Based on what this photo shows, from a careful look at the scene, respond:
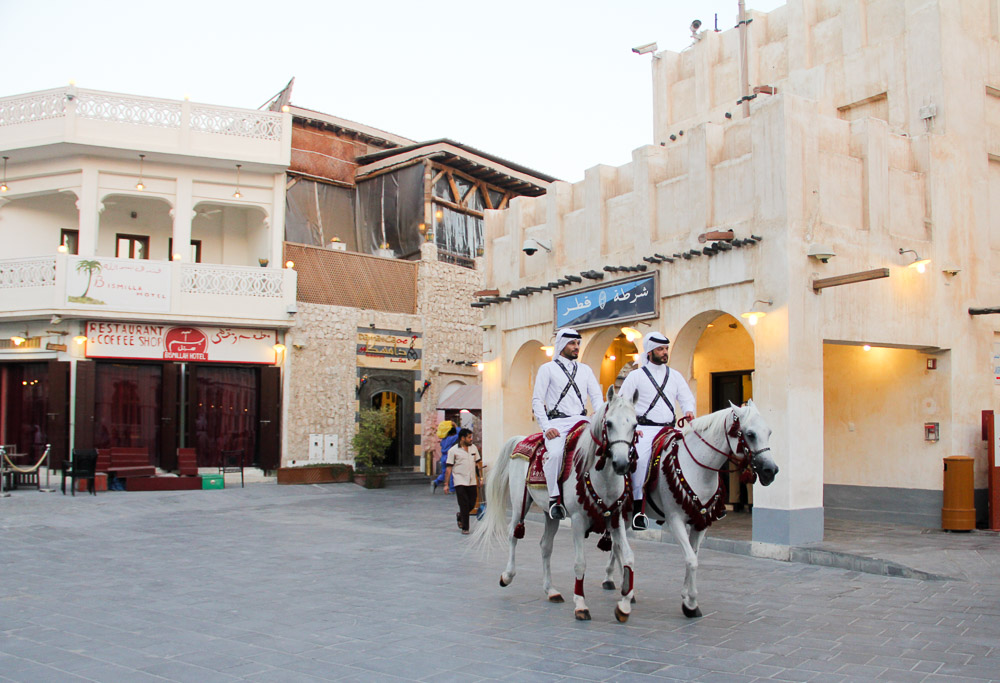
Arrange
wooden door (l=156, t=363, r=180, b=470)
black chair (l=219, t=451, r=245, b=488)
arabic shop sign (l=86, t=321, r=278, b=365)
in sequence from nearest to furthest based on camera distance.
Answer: arabic shop sign (l=86, t=321, r=278, b=365) → wooden door (l=156, t=363, r=180, b=470) → black chair (l=219, t=451, r=245, b=488)

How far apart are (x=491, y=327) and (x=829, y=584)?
376 inches

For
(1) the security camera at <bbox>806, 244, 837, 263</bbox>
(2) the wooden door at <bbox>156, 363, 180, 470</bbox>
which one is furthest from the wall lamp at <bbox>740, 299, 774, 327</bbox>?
(2) the wooden door at <bbox>156, 363, 180, 470</bbox>

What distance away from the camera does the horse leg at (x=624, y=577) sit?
270 inches

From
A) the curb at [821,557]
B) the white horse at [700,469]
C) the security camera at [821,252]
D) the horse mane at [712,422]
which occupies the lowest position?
the curb at [821,557]

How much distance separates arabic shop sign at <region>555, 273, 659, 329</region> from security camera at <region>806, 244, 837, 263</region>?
9.04ft

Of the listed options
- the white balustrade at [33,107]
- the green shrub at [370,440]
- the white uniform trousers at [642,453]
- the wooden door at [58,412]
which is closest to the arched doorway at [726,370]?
the white uniform trousers at [642,453]

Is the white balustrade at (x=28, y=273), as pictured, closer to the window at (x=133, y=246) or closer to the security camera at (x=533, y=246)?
the window at (x=133, y=246)

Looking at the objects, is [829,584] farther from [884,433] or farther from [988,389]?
[988,389]

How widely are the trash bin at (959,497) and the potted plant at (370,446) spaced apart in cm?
1426

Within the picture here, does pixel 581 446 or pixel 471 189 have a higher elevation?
pixel 471 189

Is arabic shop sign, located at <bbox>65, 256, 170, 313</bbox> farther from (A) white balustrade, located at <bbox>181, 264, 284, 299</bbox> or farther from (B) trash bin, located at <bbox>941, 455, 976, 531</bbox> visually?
(B) trash bin, located at <bbox>941, 455, 976, 531</bbox>

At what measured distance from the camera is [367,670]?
5500 mm

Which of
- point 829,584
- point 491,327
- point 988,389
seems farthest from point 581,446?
point 491,327

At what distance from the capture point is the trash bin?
11805mm
